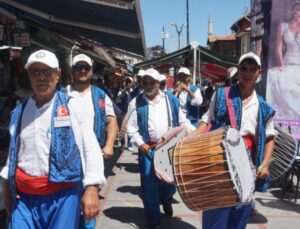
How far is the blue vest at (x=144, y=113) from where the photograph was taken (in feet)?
18.5

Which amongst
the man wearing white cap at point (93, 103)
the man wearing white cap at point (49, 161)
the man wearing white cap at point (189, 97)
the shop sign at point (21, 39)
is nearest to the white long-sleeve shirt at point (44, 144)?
the man wearing white cap at point (49, 161)

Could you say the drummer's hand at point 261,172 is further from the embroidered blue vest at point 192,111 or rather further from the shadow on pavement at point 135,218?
the embroidered blue vest at point 192,111

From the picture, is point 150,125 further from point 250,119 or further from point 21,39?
point 21,39

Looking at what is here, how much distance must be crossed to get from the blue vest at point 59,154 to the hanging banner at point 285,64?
4.49 metres

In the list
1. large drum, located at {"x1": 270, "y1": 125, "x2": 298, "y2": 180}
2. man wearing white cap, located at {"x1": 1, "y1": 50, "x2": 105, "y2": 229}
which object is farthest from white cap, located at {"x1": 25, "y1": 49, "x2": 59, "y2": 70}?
large drum, located at {"x1": 270, "y1": 125, "x2": 298, "y2": 180}

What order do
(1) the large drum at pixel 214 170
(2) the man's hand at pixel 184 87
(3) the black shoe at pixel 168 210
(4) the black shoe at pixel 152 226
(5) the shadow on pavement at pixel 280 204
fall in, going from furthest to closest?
1. (2) the man's hand at pixel 184 87
2. (5) the shadow on pavement at pixel 280 204
3. (3) the black shoe at pixel 168 210
4. (4) the black shoe at pixel 152 226
5. (1) the large drum at pixel 214 170

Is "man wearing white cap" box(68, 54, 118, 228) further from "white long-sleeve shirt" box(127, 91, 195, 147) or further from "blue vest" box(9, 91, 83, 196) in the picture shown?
"blue vest" box(9, 91, 83, 196)

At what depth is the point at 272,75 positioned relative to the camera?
A: 689 centimetres

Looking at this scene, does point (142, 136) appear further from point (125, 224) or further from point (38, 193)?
point (38, 193)

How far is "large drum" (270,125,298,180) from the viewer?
6.11 metres

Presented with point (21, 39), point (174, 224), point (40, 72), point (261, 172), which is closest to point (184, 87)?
point (21, 39)

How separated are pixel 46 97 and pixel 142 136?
9.17ft

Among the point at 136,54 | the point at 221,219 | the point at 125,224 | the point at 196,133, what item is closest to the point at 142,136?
the point at 125,224

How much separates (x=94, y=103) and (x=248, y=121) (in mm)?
1610
